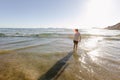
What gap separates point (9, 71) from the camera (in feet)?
20.6

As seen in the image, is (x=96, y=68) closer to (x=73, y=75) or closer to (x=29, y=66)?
(x=73, y=75)

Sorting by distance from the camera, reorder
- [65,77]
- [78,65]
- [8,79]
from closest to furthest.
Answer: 1. [8,79]
2. [65,77]
3. [78,65]

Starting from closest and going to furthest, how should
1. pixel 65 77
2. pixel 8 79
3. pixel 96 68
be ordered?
1. pixel 8 79
2. pixel 65 77
3. pixel 96 68

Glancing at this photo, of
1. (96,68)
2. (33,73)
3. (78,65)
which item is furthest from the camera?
(78,65)

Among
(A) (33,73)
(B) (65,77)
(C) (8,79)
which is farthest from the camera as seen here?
(A) (33,73)

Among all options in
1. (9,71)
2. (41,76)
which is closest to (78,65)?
(41,76)

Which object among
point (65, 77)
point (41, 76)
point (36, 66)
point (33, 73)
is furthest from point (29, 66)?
point (65, 77)

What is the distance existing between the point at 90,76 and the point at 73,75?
32.7 inches

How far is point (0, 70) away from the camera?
20.9 ft

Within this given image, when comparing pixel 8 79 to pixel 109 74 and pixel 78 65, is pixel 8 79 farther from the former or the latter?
pixel 109 74

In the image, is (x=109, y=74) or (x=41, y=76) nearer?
(x=41, y=76)

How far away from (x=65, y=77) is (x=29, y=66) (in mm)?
2577

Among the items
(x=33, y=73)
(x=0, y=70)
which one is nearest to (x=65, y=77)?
(x=33, y=73)

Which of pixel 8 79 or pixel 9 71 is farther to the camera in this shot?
pixel 9 71
